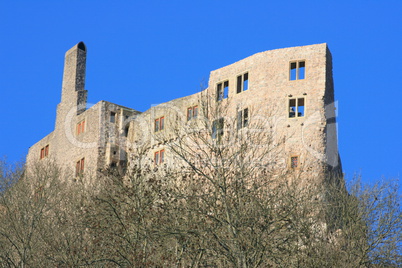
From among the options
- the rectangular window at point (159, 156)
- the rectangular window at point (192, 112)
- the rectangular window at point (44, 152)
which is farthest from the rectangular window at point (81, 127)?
the rectangular window at point (192, 112)

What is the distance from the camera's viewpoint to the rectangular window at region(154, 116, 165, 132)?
44022 millimetres

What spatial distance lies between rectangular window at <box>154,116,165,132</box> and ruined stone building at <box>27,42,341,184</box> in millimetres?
62

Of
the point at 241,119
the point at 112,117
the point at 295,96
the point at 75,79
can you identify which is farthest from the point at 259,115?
the point at 75,79

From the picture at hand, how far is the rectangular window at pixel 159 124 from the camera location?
44022 millimetres

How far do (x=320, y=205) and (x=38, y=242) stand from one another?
12572 millimetres

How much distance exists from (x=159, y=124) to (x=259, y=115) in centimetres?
879

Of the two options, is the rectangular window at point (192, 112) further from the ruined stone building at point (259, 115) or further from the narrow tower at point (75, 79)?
the narrow tower at point (75, 79)

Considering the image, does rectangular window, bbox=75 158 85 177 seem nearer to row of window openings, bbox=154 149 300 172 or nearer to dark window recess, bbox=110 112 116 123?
row of window openings, bbox=154 149 300 172

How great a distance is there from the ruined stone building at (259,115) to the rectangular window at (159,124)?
2.4 inches

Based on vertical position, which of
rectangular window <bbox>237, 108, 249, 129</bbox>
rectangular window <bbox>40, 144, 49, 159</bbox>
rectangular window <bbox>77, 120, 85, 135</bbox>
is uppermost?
rectangular window <bbox>77, 120, 85, 135</bbox>

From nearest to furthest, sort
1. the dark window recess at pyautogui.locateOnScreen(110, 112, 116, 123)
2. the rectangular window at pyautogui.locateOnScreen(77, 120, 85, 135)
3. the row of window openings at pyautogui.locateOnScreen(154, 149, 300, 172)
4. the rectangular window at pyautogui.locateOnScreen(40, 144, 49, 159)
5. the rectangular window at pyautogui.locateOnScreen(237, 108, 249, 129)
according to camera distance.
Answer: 1. the rectangular window at pyautogui.locateOnScreen(237, 108, 249, 129)
2. the row of window openings at pyautogui.locateOnScreen(154, 149, 300, 172)
3. the dark window recess at pyautogui.locateOnScreen(110, 112, 116, 123)
4. the rectangular window at pyautogui.locateOnScreen(77, 120, 85, 135)
5. the rectangular window at pyautogui.locateOnScreen(40, 144, 49, 159)

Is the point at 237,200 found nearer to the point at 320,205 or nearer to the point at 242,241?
the point at 242,241

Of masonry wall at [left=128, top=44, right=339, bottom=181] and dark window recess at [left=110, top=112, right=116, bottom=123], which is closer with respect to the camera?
masonry wall at [left=128, top=44, right=339, bottom=181]

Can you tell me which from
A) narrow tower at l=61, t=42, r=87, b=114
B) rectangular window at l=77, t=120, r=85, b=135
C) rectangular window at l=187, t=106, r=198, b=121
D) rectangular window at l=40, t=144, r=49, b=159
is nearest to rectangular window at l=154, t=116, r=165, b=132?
rectangular window at l=187, t=106, r=198, b=121
